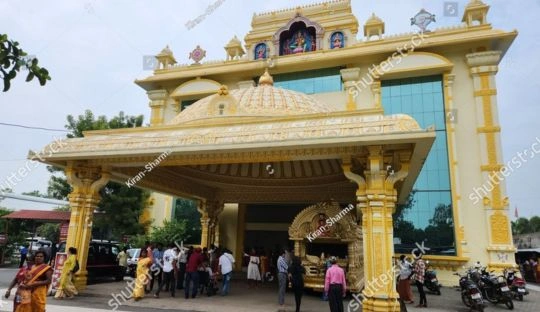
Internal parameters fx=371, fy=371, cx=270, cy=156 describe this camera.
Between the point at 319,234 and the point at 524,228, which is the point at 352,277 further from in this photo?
the point at 524,228

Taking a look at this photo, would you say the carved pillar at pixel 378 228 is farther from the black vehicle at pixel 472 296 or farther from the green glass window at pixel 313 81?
the green glass window at pixel 313 81

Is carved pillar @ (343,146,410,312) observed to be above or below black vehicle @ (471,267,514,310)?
above

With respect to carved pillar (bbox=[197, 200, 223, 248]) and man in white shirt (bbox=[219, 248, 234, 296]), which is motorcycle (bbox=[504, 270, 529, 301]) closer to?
man in white shirt (bbox=[219, 248, 234, 296])

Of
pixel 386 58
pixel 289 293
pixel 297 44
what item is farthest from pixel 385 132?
pixel 297 44

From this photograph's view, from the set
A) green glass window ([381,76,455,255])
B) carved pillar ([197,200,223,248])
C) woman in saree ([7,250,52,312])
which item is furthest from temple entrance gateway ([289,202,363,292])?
woman in saree ([7,250,52,312])

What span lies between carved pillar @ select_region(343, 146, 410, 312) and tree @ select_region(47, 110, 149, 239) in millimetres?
11996

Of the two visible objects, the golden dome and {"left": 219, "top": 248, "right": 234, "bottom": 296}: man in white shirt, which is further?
the golden dome

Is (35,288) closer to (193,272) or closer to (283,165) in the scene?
(193,272)

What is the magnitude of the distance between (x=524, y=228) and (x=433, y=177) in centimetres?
5599

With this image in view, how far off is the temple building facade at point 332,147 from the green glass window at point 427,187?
4 cm

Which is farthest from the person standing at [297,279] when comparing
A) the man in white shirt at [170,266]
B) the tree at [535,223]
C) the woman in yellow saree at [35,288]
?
the tree at [535,223]

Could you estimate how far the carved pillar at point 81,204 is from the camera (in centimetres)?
955

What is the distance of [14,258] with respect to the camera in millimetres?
18734

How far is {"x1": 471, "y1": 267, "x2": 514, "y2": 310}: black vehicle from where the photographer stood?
922cm
